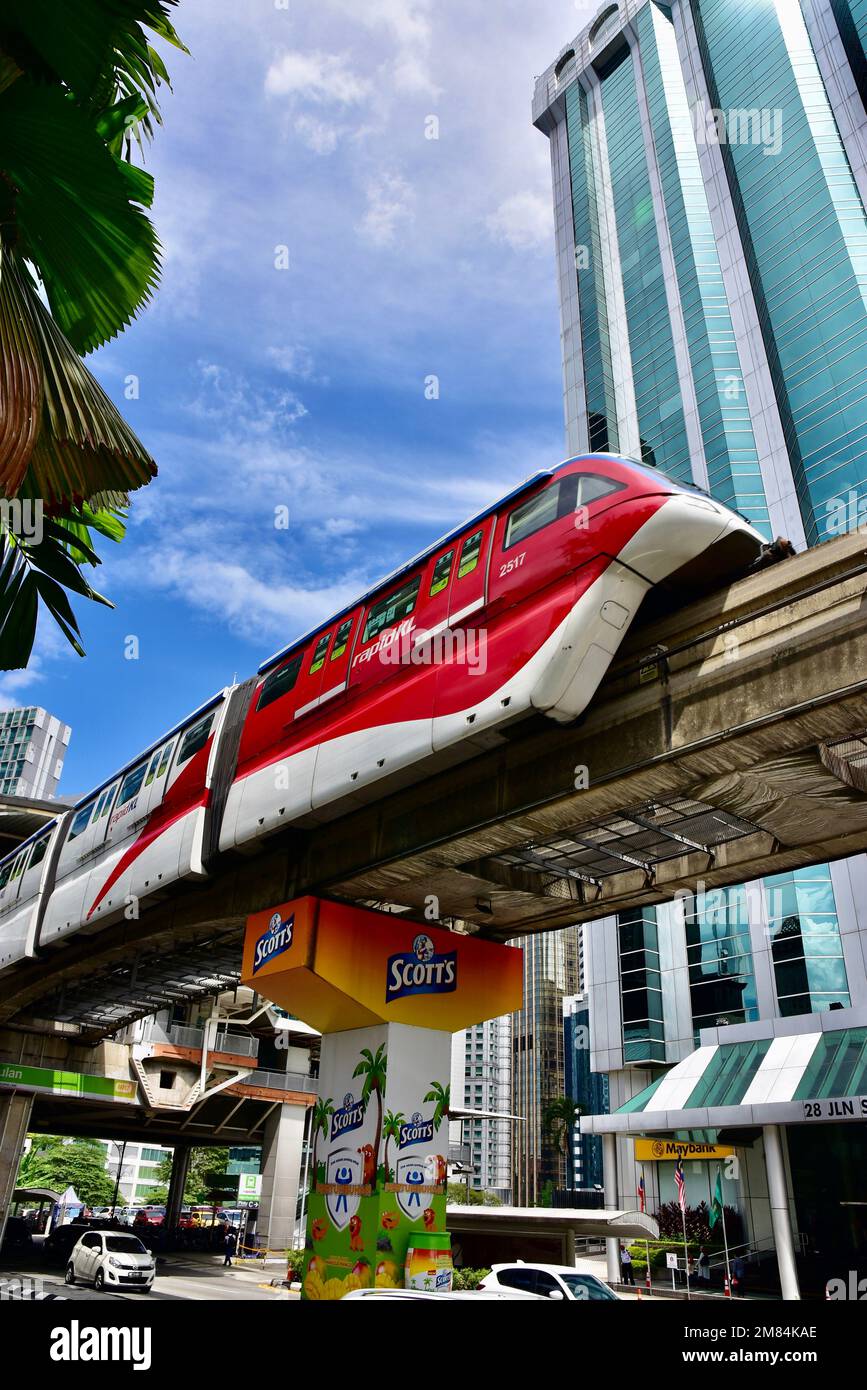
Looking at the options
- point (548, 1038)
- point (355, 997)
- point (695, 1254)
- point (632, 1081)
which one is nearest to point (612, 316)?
point (632, 1081)

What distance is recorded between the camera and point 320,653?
15875 millimetres

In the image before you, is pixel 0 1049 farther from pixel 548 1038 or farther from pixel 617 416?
pixel 548 1038

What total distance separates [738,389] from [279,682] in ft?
156

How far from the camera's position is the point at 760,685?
1022 cm

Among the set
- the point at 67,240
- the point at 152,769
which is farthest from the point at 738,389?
the point at 67,240

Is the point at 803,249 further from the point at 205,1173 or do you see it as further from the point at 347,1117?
the point at 205,1173

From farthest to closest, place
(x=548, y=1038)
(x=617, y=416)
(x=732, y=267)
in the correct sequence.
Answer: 1. (x=548, y=1038)
2. (x=617, y=416)
3. (x=732, y=267)

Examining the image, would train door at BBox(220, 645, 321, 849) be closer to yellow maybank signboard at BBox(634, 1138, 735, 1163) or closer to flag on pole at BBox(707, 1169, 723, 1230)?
yellow maybank signboard at BBox(634, 1138, 735, 1163)

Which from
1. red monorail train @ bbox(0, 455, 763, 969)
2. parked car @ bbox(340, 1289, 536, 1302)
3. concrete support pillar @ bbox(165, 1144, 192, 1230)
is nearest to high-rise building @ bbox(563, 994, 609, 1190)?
concrete support pillar @ bbox(165, 1144, 192, 1230)

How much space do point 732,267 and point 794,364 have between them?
10.2m

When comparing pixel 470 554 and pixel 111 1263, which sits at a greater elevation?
pixel 470 554

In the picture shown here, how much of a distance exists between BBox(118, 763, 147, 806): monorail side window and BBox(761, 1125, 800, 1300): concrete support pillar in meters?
24.2

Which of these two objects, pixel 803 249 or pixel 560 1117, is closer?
pixel 803 249

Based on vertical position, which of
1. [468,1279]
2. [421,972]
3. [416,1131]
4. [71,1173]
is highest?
[421,972]
